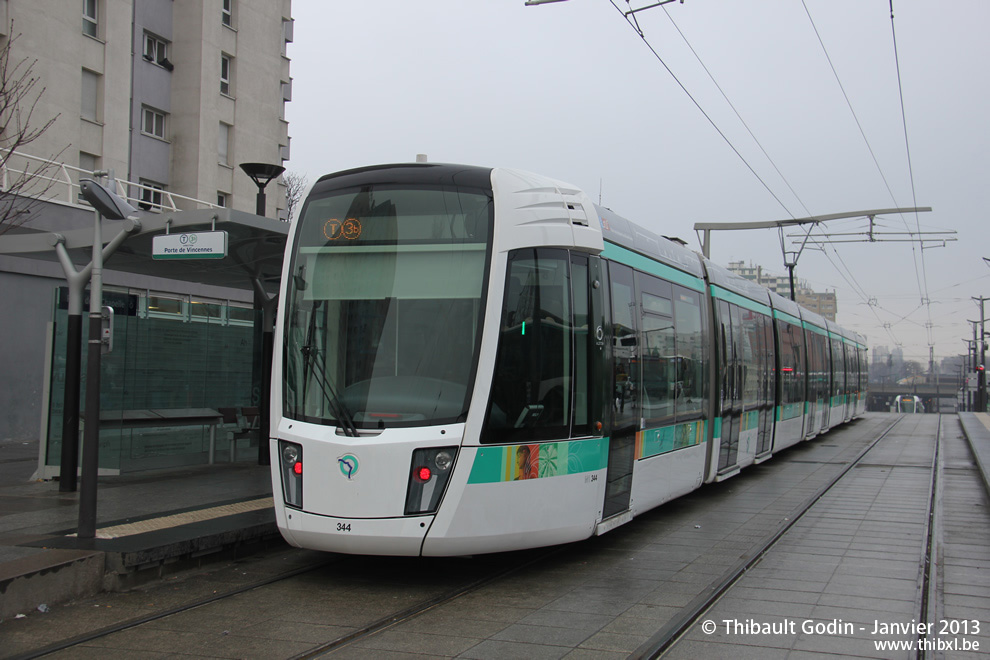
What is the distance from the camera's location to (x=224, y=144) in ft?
104

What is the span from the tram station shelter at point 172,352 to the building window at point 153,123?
42.1 feet

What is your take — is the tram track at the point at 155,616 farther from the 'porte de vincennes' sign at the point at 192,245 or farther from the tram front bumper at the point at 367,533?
the 'porte de vincennes' sign at the point at 192,245

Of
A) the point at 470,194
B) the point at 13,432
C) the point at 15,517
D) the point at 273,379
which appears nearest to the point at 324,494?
the point at 273,379

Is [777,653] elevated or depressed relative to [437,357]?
depressed

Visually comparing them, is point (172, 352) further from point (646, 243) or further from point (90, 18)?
point (90, 18)

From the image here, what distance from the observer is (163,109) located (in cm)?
2958

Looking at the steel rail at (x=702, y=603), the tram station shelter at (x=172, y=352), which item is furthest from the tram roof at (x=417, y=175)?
the steel rail at (x=702, y=603)

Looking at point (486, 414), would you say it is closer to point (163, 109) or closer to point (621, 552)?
point (621, 552)

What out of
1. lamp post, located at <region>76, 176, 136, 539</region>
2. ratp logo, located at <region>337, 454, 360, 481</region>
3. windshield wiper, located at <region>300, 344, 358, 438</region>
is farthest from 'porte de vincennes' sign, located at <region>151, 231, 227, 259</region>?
ratp logo, located at <region>337, 454, 360, 481</region>

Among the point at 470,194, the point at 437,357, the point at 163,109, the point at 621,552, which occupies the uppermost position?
the point at 163,109

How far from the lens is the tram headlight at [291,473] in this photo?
283 inches

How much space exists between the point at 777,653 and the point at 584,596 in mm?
1872

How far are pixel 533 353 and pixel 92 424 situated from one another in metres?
3.98

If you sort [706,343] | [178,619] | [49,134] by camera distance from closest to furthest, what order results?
[178,619], [706,343], [49,134]
